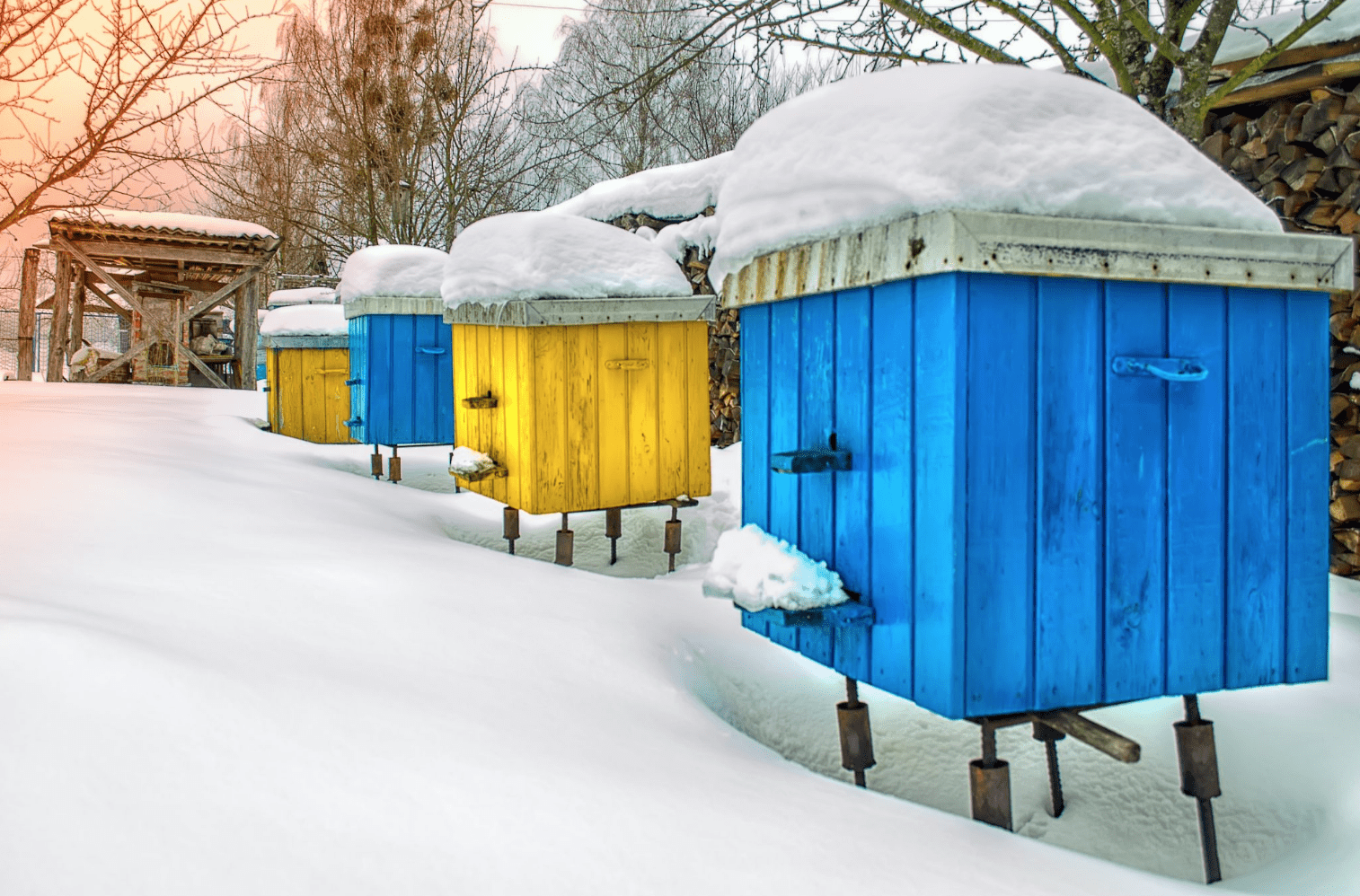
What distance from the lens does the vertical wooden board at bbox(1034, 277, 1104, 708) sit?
1.91m

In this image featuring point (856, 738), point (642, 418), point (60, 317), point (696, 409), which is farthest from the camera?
point (60, 317)

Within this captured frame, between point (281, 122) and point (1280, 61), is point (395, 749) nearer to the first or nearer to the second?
point (1280, 61)

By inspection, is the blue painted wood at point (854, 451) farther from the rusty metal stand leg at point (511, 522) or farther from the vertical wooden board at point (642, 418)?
the rusty metal stand leg at point (511, 522)

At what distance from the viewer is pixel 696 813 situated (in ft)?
5.75

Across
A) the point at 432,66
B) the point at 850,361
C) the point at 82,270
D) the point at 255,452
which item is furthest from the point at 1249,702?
the point at 82,270

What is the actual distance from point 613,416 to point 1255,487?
275 cm

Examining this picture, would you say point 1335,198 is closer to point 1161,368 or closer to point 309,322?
point 1161,368

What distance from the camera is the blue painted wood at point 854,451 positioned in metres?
2.11

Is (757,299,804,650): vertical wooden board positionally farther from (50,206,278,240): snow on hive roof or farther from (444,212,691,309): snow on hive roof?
(50,206,278,240): snow on hive roof

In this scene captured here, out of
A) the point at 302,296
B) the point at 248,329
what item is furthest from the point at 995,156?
Result: the point at 302,296

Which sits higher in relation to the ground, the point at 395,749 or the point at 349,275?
the point at 349,275

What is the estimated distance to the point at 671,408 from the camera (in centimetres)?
446

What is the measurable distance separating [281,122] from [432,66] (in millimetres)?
6997

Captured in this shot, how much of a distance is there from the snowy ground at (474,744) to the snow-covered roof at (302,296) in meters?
13.1
